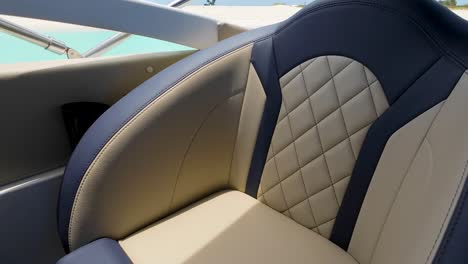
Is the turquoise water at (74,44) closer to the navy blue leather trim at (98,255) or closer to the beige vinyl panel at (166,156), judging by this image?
the beige vinyl panel at (166,156)

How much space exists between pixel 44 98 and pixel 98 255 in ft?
1.71

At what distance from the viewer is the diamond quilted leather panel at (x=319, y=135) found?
29.7 inches

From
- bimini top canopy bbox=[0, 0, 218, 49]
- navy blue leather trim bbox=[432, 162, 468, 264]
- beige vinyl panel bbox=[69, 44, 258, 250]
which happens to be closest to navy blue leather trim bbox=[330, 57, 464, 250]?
navy blue leather trim bbox=[432, 162, 468, 264]

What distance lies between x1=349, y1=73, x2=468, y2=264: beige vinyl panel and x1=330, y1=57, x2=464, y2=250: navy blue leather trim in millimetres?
14

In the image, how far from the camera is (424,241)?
58cm

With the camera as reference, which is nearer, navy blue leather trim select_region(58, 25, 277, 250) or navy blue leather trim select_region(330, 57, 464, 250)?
navy blue leather trim select_region(330, 57, 464, 250)

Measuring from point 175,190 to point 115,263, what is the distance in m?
0.24

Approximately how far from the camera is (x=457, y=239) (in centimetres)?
53

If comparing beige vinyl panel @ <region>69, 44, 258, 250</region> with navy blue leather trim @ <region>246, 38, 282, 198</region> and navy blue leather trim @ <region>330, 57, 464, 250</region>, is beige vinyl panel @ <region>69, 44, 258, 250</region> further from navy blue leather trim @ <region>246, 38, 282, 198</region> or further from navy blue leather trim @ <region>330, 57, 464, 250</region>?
navy blue leather trim @ <region>330, 57, 464, 250</region>

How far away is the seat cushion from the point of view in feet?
2.60

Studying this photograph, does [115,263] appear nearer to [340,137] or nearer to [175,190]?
[175,190]

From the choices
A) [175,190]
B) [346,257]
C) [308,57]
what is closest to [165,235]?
[175,190]

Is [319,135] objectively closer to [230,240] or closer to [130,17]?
[230,240]

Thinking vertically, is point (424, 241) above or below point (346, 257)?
above
